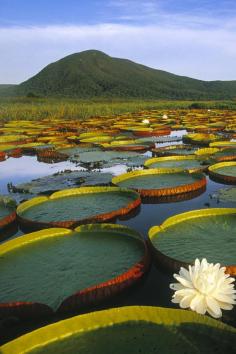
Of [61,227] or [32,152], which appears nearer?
[61,227]

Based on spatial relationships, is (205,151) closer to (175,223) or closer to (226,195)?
(226,195)

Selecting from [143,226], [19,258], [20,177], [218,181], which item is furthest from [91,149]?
[19,258]

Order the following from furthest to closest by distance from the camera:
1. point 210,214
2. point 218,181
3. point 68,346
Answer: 1. point 218,181
2. point 210,214
3. point 68,346

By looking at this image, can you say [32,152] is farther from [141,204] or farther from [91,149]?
[141,204]

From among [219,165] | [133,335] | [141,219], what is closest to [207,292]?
[133,335]

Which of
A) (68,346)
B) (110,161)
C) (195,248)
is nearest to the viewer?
(68,346)

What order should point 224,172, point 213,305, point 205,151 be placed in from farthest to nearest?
1. point 205,151
2. point 224,172
3. point 213,305
